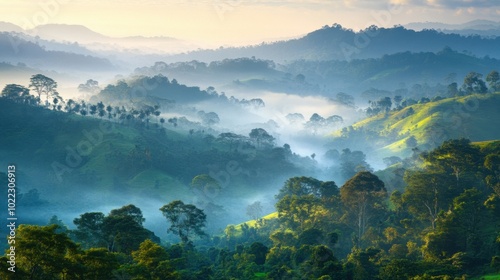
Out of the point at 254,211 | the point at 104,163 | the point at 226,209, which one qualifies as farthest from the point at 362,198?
the point at 104,163

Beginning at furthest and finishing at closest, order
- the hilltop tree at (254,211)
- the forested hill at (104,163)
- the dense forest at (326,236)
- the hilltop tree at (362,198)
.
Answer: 1. the forested hill at (104,163)
2. the hilltop tree at (254,211)
3. the hilltop tree at (362,198)
4. the dense forest at (326,236)

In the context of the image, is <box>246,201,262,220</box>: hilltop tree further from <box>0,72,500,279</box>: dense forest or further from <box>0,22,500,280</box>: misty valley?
<box>0,72,500,279</box>: dense forest

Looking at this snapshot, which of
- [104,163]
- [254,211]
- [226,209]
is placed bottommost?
[254,211]

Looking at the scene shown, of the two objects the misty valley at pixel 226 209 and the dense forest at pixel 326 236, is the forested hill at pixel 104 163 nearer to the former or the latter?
the misty valley at pixel 226 209

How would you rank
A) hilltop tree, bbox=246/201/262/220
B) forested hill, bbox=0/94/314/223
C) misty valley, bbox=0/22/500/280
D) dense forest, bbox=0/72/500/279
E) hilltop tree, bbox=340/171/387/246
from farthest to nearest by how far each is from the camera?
forested hill, bbox=0/94/314/223 < hilltop tree, bbox=246/201/262/220 < hilltop tree, bbox=340/171/387/246 < misty valley, bbox=0/22/500/280 < dense forest, bbox=0/72/500/279

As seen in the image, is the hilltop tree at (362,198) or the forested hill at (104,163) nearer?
the hilltop tree at (362,198)

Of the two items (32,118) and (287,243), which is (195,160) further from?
(287,243)

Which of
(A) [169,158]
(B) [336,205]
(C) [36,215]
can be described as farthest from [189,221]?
(A) [169,158]

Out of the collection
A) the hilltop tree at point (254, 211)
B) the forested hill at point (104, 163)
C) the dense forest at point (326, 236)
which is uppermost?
the forested hill at point (104, 163)

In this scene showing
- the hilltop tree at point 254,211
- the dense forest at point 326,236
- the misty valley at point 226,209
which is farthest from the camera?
the hilltop tree at point 254,211

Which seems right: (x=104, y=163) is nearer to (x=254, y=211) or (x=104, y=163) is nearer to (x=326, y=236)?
(x=254, y=211)

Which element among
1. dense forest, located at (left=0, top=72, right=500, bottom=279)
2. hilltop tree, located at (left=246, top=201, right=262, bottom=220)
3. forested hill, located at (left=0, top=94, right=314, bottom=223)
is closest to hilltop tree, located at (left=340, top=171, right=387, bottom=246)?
dense forest, located at (left=0, top=72, right=500, bottom=279)

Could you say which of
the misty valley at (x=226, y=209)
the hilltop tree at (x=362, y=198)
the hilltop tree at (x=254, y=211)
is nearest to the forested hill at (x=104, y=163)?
the misty valley at (x=226, y=209)
